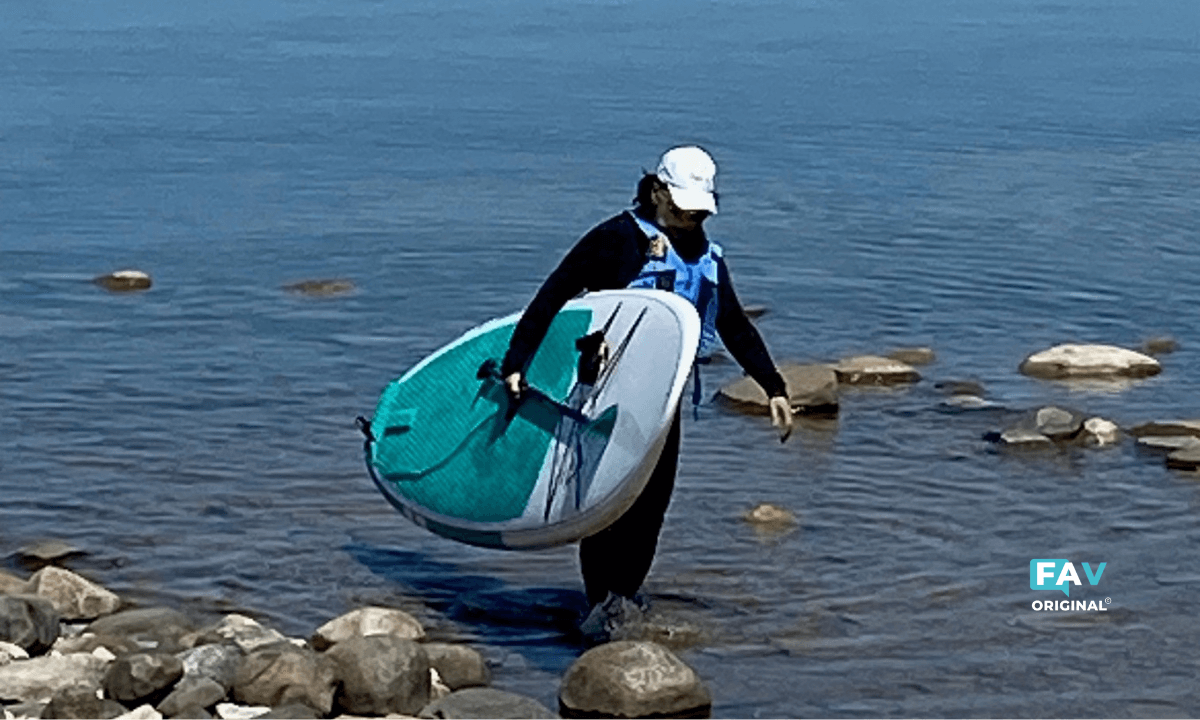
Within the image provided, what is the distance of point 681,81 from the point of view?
36.4 metres

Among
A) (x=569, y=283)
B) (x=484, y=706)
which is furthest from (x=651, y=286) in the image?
(x=484, y=706)

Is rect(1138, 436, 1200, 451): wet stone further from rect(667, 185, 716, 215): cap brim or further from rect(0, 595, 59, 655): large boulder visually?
rect(0, 595, 59, 655): large boulder

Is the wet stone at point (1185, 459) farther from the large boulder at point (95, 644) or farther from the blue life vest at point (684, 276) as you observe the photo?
the large boulder at point (95, 644)

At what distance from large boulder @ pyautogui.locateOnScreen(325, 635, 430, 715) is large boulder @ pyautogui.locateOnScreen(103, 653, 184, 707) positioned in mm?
661

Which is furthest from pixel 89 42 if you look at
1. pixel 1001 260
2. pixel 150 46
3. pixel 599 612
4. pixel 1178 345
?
pixel 599 612

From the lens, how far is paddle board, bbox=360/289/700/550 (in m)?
10.6

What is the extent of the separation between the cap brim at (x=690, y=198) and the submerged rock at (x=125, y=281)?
34.1 feet

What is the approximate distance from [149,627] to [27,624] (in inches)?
28.3

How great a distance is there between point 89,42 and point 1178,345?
25.6 metres

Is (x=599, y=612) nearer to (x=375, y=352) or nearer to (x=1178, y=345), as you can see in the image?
(x=375, y=352)

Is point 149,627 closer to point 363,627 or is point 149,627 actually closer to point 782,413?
point 363,627

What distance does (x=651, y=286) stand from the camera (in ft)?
34.8

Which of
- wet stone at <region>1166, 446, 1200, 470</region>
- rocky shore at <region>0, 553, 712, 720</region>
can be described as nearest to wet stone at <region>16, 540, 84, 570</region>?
rocky shore at <region>0, 553, 712, 720</region>

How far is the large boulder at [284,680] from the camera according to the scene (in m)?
9.33
